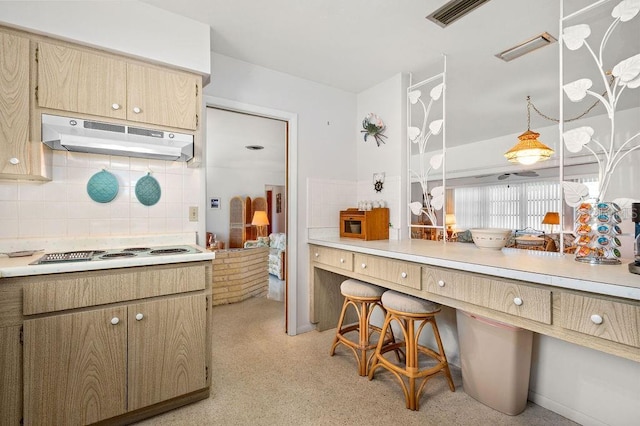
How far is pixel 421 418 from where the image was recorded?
169 cm

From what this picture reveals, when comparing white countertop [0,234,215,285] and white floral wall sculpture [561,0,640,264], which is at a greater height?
white floral wall sculpture [561,0,640,264]

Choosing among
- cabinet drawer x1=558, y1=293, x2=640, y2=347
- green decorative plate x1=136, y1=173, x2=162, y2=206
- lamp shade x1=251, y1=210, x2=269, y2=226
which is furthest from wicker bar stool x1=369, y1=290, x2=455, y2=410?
lamp shade x1=251, y1=210, x2=269, y2=226

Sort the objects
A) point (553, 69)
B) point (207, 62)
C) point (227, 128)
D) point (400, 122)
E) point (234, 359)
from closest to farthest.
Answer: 1. point (207, 62)
2. point (234, 359)
3. point (400, 122)
4. point (553, 69)
5. point (227, 128)

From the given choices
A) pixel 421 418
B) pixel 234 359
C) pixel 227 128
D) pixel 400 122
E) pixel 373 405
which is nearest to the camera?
pixel 421 418

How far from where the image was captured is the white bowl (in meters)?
1.96

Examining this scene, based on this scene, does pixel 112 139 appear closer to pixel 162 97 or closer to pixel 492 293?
pixel 162 97

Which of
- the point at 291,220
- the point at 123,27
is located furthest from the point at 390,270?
the point at 123,27

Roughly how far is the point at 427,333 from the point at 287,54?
260cm

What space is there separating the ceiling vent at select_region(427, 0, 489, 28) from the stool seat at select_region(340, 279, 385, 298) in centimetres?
189

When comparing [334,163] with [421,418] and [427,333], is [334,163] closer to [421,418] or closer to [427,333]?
[427,333]

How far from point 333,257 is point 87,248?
1.73 metres

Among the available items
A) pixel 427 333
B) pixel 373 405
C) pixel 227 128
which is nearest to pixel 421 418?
pixel 373 405

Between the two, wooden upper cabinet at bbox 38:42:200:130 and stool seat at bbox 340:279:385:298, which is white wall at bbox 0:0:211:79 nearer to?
wooden upper cabinet at bbox 38:42:200:130

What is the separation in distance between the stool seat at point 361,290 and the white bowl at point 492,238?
761mm
